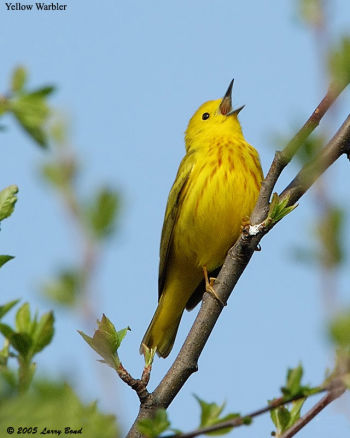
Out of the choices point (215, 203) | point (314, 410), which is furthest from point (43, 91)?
point (215, 203)

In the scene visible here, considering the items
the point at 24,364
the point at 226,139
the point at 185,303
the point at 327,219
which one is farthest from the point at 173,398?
the point at 226,139

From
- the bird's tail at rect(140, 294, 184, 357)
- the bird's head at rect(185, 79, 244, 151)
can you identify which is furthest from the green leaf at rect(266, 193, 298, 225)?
the bird's head at rect(185, 79, 244, 151)

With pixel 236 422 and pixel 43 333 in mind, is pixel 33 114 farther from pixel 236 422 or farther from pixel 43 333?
pixel 236 422

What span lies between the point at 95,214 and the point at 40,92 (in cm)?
38

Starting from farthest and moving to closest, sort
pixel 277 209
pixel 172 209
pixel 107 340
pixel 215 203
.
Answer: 1. pixel 172 209
2. pixel 215 203
3. pixel 277 209
4. pixel 107 340

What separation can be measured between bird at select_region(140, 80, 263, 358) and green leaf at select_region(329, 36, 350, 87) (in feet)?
15.8

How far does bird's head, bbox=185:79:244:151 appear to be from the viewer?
289 inches

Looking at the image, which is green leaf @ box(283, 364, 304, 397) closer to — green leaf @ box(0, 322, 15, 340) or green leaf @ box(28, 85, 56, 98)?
green leaf @ box(0, 322, 15, 340)

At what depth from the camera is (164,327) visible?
6.92m

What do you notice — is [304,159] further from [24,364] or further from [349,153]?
[349,153]

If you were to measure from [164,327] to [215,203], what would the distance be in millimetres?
1392

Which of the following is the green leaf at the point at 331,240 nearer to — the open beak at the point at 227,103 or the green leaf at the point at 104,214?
the green leaf at the point at 104,214

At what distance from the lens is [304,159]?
1631 mm

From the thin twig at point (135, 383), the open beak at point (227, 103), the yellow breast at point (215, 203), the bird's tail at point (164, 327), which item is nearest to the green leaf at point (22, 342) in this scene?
the thin twig at point (135, 383)
